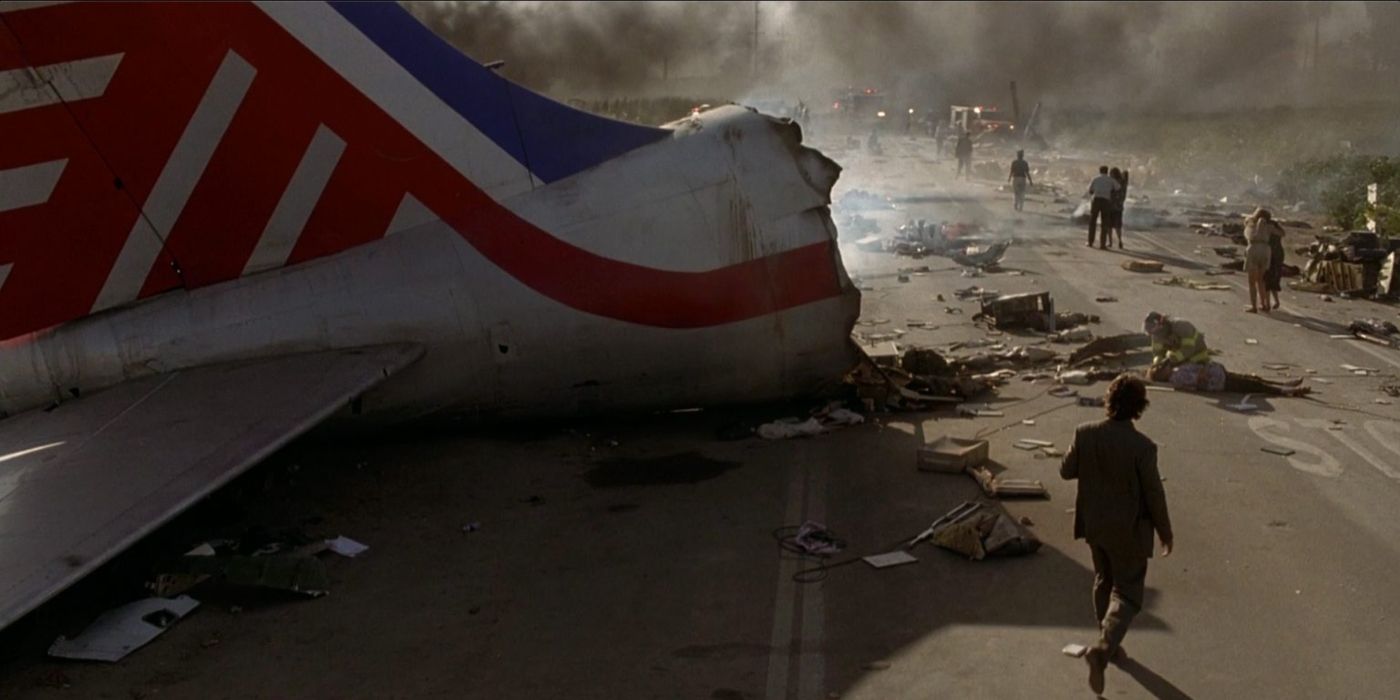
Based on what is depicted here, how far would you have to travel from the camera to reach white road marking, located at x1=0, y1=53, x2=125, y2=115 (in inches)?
381

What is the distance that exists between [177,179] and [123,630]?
12.3 ft

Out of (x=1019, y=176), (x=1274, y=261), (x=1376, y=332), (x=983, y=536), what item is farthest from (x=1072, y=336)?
(x=1019, y=176)

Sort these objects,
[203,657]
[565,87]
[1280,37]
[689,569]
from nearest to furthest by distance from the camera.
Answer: [203,657] < [689,569] < [565,87] < [1280,37]

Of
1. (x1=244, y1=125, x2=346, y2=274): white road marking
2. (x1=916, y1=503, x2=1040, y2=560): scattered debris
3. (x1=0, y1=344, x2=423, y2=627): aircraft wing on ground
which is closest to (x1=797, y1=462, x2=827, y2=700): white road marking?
(x1=916, y1=503, x2=1040, y2=560): scattered debris

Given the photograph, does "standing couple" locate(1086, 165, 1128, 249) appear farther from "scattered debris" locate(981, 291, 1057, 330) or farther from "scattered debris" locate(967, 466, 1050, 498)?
"scattered debris" locate(967, 466, 1050, 498)

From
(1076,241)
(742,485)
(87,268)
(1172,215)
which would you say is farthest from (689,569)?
(1172,215)

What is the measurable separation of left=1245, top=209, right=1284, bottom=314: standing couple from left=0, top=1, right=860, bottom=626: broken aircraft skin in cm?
902

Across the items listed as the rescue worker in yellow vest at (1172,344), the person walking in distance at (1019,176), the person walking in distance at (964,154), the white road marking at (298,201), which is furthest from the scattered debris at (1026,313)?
the person walking in distance at (964,154)

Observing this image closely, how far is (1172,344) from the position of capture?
14.8 meters

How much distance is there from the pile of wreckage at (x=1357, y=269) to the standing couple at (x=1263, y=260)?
6.49ft

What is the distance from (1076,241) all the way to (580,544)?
2053 cm

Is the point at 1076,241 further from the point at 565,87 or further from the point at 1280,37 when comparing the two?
the point at 1280,37

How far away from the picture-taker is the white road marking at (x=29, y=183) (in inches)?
386

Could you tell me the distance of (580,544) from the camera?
9.97 metres
